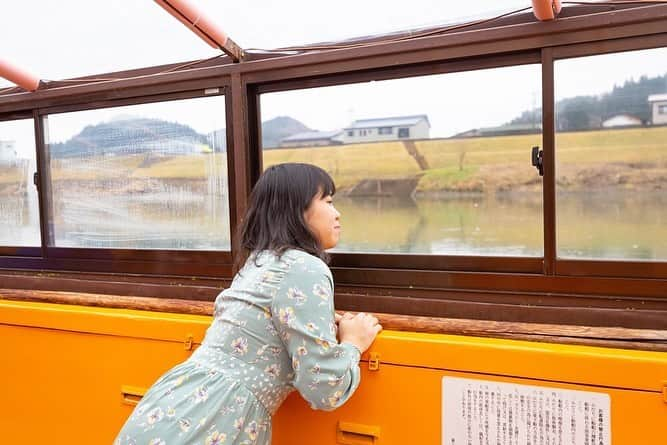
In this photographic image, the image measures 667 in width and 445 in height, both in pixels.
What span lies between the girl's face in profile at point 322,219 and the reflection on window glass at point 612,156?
77cm

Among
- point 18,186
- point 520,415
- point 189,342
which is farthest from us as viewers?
point 18,186

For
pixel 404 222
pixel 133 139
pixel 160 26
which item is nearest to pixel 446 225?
pixel 404 222

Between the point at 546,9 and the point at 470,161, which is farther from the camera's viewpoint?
the point at 470,161

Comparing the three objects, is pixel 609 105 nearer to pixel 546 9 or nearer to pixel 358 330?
pixel 546 9

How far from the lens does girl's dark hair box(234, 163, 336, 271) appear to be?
1403mm

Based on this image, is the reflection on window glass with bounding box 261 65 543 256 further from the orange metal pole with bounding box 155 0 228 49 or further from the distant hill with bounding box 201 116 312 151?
the orange metal pole with bounding box 155 0 228 49

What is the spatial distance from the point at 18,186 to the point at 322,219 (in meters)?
2.08

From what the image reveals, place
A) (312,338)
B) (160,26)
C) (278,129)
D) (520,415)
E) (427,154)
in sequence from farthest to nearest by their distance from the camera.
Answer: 1. (278,129)
2. (160,26)
3. (427,154)
4. (520,415)
5. (312,338)

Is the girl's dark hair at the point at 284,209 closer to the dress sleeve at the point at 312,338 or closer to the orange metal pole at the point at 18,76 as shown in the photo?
the dress sleeve at the point at 312,338

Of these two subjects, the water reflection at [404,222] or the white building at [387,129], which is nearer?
the water reflection at [404,222]

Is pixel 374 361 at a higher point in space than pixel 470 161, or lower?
lower

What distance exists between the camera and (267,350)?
4.33ft

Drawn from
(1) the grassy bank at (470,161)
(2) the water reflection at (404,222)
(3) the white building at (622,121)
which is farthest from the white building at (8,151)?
(3) the white building at (622,121)

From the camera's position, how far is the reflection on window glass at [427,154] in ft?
5.97
